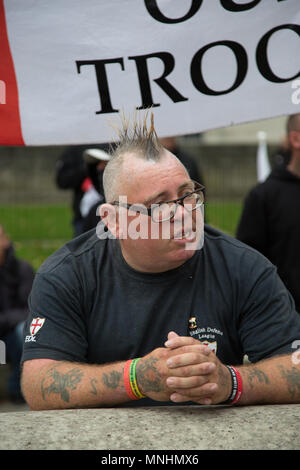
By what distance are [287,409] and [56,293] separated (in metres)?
0.88

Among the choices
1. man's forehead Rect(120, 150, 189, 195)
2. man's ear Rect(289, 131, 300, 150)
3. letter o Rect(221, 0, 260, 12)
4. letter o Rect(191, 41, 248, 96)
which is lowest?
man's ear Rect(289, 131, 300, 150)

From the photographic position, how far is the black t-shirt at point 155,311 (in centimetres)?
246

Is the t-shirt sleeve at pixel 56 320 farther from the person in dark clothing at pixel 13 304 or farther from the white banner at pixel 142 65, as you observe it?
the person in dark clothing at pixel 13 304

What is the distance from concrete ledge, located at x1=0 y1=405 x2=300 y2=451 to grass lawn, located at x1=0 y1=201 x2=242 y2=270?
7.32 m

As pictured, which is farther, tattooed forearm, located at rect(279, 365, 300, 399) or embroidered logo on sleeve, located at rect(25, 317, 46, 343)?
embroidered logo on sleeve, located at rect(25, 317, 46, 343)

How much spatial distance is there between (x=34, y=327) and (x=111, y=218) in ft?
1.63

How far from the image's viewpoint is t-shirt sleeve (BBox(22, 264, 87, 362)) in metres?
2.42

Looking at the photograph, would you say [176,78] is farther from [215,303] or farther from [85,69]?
[215,303]

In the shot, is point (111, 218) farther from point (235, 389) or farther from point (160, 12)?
point (160, 12)

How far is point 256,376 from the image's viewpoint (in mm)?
2324

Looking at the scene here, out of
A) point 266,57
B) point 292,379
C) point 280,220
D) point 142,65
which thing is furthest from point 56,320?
point 280,220

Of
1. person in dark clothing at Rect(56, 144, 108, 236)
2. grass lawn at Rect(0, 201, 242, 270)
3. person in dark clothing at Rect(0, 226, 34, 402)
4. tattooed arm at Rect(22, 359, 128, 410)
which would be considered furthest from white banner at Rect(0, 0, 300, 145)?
grass lawn at Rect(0, 201, 242, 270)

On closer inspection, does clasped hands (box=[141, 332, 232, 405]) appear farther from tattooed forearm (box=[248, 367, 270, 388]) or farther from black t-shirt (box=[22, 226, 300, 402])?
black t-shirt (box=[22, 226, 300, 402])

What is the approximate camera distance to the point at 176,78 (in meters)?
3.04
